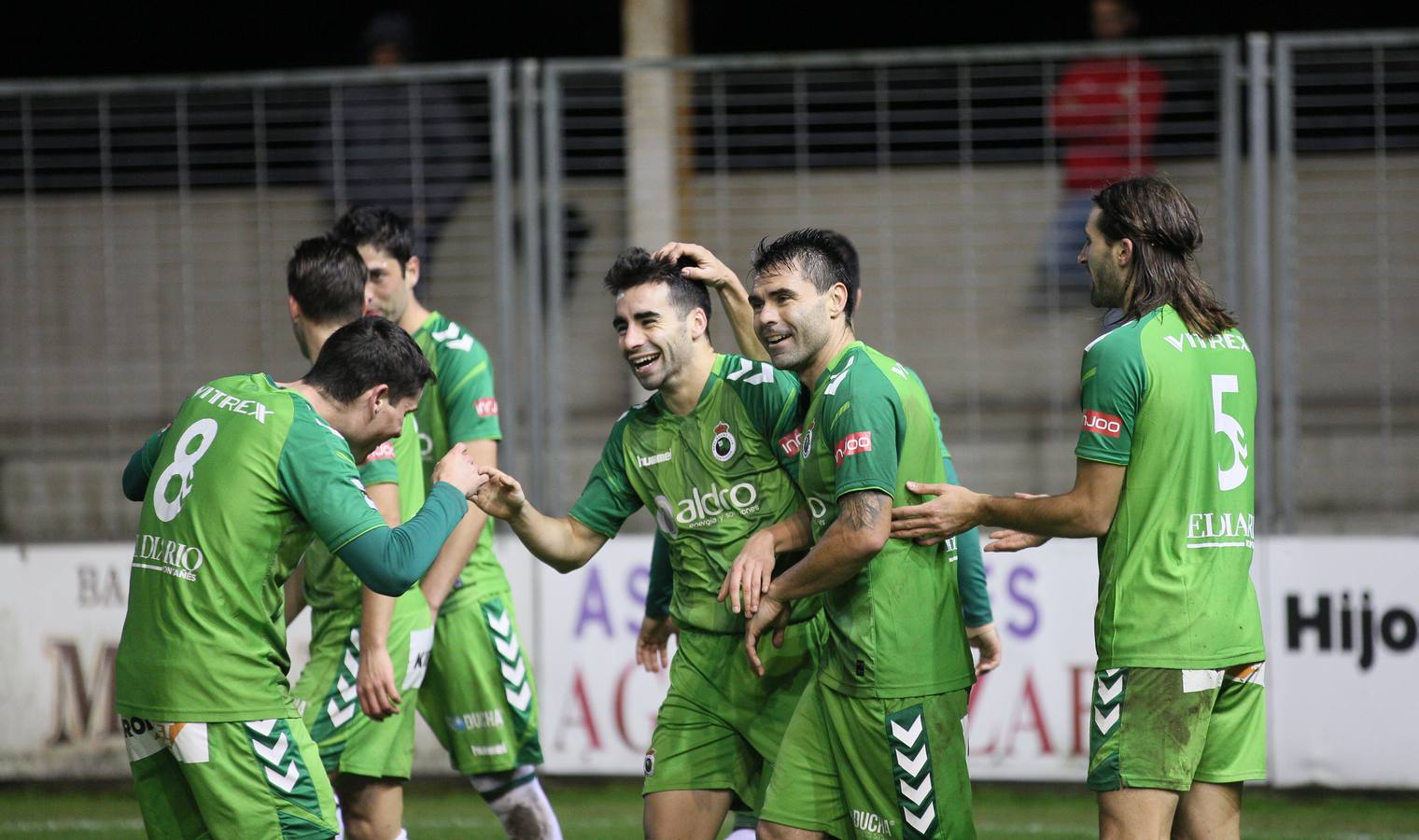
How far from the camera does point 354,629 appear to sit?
4938 millimetres

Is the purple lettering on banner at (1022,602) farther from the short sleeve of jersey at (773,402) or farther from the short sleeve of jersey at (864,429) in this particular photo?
the short sleeve of jersey at (864,429)

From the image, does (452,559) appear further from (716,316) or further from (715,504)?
(716,316)

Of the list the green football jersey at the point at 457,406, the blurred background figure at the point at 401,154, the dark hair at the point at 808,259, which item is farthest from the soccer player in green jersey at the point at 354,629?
the blurred background figure at the point at 401,154

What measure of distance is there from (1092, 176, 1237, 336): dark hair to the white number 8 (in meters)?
2.31

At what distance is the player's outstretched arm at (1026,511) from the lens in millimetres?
3760

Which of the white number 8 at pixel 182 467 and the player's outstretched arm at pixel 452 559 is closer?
the white number 8 at pixel 182 467

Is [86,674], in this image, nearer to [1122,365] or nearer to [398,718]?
[398,718]

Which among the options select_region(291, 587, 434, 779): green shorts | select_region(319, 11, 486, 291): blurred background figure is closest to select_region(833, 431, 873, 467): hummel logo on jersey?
select_region(291, 587, 434, 779): green shorts

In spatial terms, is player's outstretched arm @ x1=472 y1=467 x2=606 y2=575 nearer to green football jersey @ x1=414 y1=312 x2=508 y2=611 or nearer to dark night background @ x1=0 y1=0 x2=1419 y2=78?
green football jersey @ x1=414 y1=312 x2=508 y2=611

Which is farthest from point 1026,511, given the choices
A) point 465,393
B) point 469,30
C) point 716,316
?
point 469,30

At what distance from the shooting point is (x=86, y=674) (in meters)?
7.21

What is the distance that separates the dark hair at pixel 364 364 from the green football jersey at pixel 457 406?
1.20 m

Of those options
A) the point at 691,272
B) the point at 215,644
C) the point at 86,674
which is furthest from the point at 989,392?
the point at 215,644

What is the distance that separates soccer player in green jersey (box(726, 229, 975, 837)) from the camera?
12.6 ft
